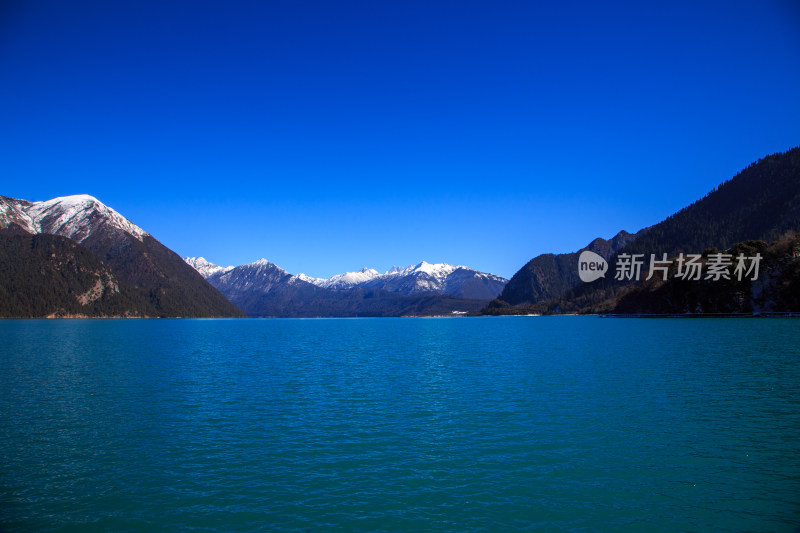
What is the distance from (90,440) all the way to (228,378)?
25.8 meters

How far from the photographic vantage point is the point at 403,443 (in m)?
28.0

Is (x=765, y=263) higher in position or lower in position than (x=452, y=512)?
higher

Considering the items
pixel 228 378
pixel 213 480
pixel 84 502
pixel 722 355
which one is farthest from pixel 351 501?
pixel 722 355

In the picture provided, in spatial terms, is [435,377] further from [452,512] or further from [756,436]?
[452,512]

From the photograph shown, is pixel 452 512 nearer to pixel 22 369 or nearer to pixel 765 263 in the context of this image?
pixel 22 369

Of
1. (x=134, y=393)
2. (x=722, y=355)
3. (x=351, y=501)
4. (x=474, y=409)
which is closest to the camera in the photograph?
(x=351, y=501)

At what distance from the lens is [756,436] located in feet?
92.8

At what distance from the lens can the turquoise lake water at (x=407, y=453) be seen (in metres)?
18.7

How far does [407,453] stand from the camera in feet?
85.7

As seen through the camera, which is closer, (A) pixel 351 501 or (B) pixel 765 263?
(A) pixel 351 501

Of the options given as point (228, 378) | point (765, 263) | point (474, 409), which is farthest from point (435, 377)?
point (765, 263)

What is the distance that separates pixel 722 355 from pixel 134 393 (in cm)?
7573

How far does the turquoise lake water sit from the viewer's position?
18.7m

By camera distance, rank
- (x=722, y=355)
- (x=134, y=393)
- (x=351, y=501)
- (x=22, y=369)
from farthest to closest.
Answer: (x=722, y=355)
(x=22, y=369)
(x=134, y=393)
(x=351, y=501)
